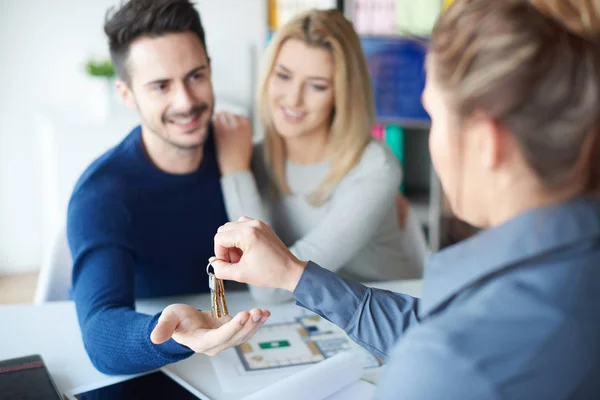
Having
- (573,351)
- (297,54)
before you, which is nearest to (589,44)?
(573,351)

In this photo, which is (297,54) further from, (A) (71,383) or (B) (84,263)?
(A) (71,383)

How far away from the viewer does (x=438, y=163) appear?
22.9 inches

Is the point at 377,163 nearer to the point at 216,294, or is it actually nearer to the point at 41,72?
the point at 216,294

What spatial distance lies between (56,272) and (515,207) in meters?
0.97

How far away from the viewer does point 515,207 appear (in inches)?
21.2

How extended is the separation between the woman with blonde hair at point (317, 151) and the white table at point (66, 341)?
18cm

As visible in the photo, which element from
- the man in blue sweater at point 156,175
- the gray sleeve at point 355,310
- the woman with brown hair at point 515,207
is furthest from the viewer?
the man in blue sweater at point 156,175

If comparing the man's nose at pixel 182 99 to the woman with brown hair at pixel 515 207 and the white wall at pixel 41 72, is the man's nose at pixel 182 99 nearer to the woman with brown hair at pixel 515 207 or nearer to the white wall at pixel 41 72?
the woman with brown hair at pixel 515 207

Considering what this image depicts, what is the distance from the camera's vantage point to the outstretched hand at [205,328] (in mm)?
771

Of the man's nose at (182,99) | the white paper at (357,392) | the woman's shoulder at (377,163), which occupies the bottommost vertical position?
the white paper at (357,392)

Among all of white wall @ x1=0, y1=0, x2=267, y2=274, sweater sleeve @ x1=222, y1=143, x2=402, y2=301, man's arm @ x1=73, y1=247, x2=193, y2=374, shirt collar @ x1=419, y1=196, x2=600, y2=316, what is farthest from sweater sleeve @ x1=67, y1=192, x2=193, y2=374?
white wall @ x1=0, y1=0, x2=267, y2=274

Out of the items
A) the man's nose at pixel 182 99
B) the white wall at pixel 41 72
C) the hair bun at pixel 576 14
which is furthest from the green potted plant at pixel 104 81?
the hair bun at pixel 576 14

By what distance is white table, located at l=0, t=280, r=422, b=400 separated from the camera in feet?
3.00

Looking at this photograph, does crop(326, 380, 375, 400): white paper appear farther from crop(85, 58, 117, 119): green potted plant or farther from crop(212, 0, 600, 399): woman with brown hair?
crop(85, 58, 117, 119): green potted plant
